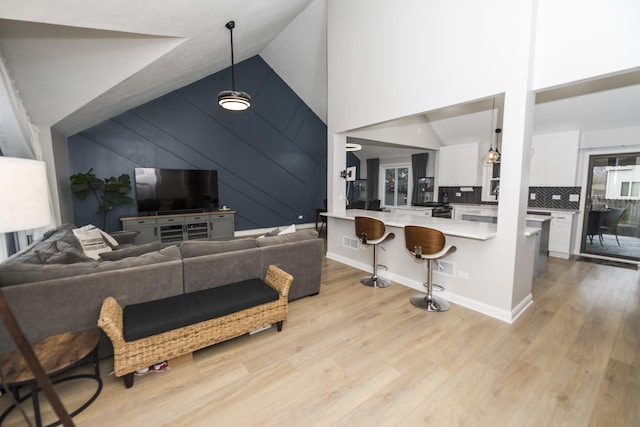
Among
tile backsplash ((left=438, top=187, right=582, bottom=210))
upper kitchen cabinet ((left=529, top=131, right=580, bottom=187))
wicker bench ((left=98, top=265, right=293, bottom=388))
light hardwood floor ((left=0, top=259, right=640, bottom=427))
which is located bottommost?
light hardwood floor ((left=0, top=259, right=640, bottom=427))

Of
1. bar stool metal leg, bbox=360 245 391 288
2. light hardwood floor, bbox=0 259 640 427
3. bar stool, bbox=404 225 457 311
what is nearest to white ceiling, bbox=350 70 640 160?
bar stool, bbox=404 225 457 311

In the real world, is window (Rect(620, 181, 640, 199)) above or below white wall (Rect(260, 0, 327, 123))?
below

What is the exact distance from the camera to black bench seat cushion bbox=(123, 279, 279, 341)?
1.95 m

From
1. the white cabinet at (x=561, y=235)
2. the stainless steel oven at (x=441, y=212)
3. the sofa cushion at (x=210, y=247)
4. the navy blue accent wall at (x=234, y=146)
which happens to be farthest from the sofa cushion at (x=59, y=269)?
the white cabinet at (x=561, y=235)

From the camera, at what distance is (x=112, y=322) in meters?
1.79

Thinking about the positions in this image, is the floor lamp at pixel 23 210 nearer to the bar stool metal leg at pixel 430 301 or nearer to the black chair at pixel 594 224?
the bar stool metal leg at pixel 430 301

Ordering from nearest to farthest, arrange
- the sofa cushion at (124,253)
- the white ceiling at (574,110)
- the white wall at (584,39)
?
the white wall at (584,39) → the sofa cushion at (124,253) → the white ceiling at (574,110)

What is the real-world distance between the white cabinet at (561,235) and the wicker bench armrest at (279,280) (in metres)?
5.59

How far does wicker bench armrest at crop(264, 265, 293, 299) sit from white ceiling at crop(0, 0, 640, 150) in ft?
9.53

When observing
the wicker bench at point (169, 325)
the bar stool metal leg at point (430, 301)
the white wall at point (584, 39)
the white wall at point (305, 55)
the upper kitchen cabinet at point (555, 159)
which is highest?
the white wall at point (305, 55)

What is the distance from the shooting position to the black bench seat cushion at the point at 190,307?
1.95m

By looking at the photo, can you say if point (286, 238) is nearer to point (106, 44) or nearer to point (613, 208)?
point (106, 44)

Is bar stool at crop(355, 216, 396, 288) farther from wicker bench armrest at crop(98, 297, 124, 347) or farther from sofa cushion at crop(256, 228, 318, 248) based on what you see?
wicker bench armrest at crop(98, 297, 124, 347)

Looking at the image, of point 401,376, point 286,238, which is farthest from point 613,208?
point 286,238
